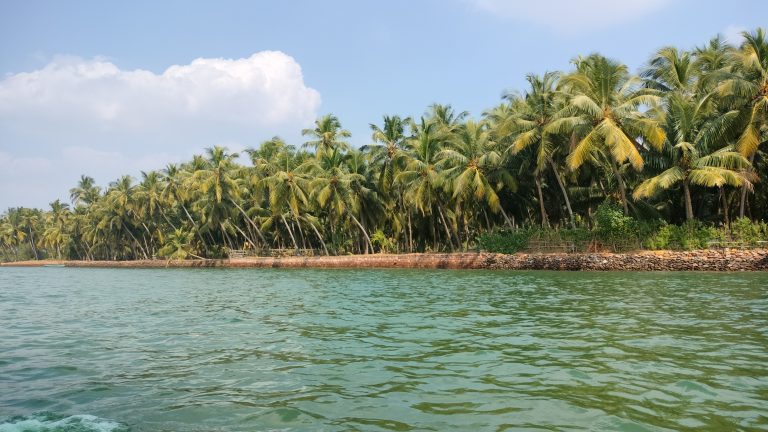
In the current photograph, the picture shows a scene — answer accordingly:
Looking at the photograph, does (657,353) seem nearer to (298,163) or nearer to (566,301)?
(566,301)

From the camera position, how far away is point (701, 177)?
29578mm

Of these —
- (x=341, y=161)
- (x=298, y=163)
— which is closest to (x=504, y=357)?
(x=341, y=161)

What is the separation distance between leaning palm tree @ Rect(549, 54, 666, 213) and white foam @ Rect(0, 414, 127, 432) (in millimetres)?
29753

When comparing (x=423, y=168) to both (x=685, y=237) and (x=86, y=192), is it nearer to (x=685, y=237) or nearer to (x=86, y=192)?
(x=685, y=237)

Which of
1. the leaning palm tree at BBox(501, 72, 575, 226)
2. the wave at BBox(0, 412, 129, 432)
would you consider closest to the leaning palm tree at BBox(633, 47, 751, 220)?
the leaning palm tree at BBox(501, 72, 575, 226)

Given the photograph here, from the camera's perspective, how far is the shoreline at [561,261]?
92.1 ft

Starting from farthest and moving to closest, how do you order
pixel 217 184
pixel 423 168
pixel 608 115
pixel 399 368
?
1. pixel 217 184
2. pixel 423 168
3. pixel 608 115
4. pixel 399 368

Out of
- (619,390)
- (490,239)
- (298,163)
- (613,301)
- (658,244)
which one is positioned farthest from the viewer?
(298,163)

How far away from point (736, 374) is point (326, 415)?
582 centimetres

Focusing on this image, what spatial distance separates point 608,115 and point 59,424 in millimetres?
33154

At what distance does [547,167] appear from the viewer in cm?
4041

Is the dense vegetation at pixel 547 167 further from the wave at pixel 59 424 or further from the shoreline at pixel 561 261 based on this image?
the wave at pixel 59 424

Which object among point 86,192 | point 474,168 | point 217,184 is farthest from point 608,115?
point 86,192

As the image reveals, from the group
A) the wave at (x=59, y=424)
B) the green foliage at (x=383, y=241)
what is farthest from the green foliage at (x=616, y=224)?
the wave at (x=59, y=424)
